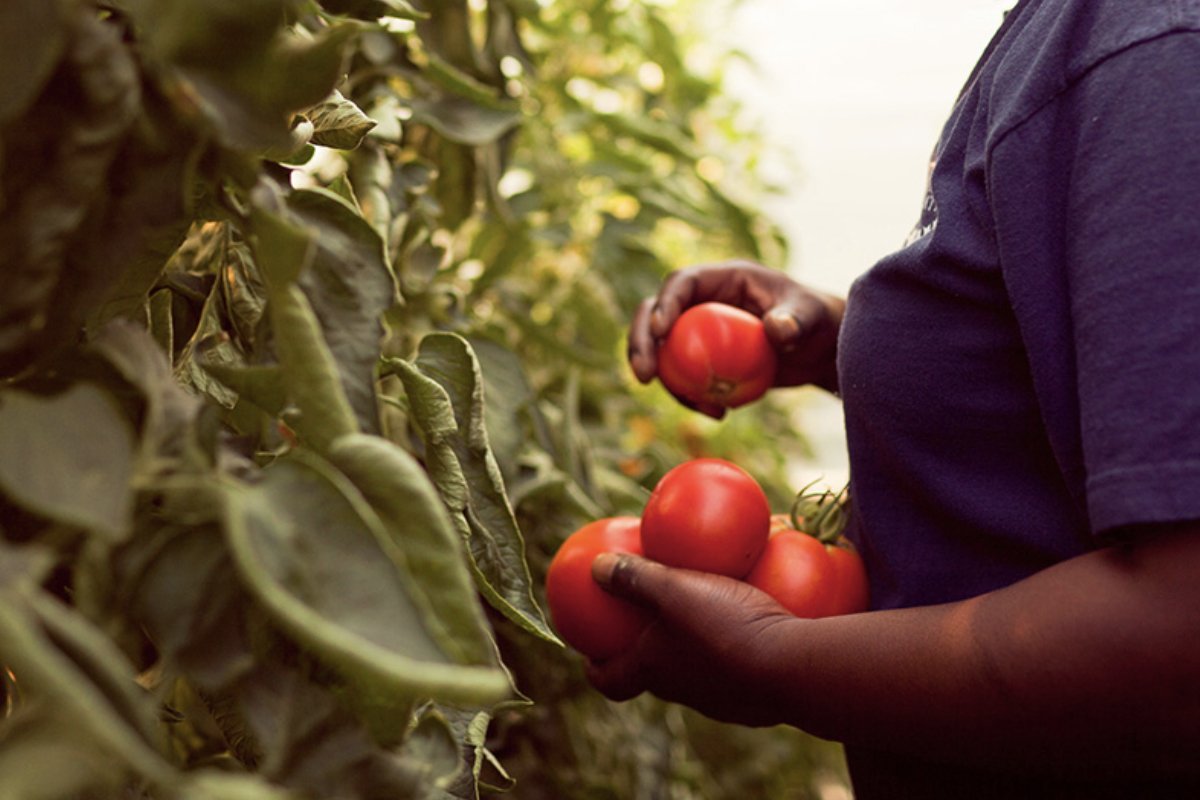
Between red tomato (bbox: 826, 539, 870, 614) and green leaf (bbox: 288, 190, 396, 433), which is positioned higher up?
green leaf (bbox: 288, 190, 396, 433)

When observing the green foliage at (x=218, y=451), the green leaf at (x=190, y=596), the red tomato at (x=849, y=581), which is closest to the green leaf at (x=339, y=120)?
the green foliage at (x=218, y=451)

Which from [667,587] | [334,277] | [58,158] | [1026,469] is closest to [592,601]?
[667,587]

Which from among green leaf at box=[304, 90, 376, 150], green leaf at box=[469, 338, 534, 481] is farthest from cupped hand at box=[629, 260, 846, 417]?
green leaf at box=[304, 90, 376, 150]

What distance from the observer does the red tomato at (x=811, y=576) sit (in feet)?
2.29

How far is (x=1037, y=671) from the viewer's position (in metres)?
0.48

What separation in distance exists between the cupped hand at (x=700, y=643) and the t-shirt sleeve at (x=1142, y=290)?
221 millimetres

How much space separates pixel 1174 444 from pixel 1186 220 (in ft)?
0.30

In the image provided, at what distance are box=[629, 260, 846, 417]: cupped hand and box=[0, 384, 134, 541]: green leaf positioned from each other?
2.08 feet

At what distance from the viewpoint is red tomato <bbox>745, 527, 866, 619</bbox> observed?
70 centimetres

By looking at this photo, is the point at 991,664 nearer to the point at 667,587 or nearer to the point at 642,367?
the point at 667,587

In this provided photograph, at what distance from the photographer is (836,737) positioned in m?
0.59

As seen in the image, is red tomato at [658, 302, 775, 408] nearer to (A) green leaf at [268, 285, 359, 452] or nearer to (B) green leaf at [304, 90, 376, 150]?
(B) green leaf at [304, 90, 376, 150]

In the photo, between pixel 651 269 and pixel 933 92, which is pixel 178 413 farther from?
pixel 933 92

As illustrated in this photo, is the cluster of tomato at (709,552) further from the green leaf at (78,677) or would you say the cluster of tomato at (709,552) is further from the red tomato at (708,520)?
the green leaf at (78,677)
